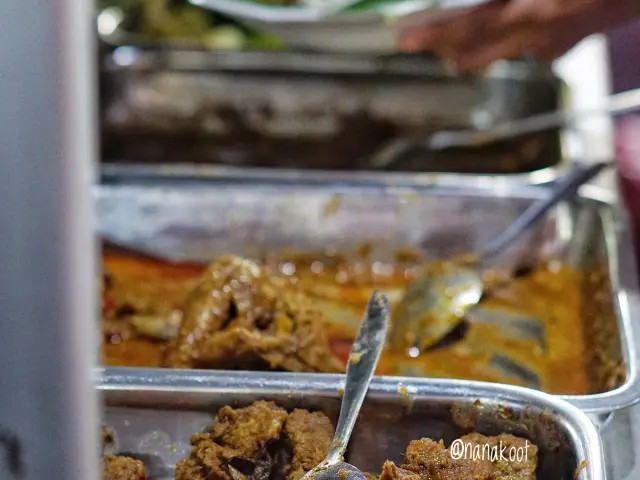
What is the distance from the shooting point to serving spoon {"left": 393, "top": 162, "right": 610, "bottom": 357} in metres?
1.87

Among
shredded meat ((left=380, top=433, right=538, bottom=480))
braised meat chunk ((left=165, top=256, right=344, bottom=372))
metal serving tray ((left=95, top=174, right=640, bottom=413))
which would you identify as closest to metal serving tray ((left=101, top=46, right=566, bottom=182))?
metal serving tray ((left=95, top=174, right=640, bottom=413))

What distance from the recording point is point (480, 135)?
2602mm

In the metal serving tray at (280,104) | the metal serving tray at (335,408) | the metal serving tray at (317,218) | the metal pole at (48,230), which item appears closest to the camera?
the metal pole at (48,230)

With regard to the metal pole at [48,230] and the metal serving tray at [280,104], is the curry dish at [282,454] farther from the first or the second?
the metal serving tray at [280,104]

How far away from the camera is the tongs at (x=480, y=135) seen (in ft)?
7.92

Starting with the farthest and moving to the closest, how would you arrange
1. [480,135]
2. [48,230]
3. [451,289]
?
[480,135]
[451,289]
[48,230]

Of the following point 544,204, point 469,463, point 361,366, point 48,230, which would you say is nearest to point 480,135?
point 544,204

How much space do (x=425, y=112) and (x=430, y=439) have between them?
5.99 ft

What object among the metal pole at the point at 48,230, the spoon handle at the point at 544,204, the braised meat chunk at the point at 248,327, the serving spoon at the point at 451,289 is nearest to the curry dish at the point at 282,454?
the braised meat chunk at the point at 248,327

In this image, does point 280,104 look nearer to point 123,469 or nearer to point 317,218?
point 317,218

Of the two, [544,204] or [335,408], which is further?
[544,204]

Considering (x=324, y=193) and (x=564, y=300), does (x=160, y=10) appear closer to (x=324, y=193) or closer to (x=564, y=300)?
(x=324, y=193)

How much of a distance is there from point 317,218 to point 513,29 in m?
0.84

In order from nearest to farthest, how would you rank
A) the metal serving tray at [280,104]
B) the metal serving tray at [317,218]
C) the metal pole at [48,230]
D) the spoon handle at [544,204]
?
the metal pole at [48,230], the spoon handle at [544,204], the metal serving tray at [317,218], the metal serving tray at [280,104]
